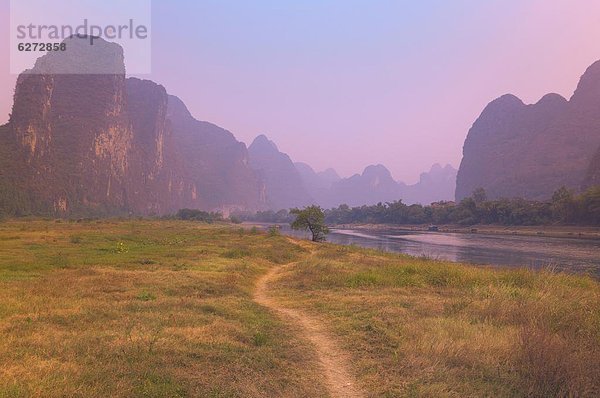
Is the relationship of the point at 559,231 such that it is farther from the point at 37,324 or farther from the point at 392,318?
the point at 37,324

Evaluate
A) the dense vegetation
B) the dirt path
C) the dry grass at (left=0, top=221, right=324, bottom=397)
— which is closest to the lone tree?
the dry grass at (left=0, top=221, right=324, bottom=397)

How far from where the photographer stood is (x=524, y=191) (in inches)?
6914

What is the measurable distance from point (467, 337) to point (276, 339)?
4441 millimetres

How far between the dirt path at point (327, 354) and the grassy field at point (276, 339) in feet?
0.64

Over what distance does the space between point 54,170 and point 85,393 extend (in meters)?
158

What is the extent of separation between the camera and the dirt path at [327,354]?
7.39 m

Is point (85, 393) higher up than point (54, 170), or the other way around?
point (54, 170)

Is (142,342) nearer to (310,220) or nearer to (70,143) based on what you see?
(310,220)

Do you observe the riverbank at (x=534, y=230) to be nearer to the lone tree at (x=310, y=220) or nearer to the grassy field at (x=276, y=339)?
the lone tree at (x=310, y=220)

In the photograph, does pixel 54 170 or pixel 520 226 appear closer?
pixel 520 226

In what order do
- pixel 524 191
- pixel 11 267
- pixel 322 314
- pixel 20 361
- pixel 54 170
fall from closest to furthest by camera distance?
1. pixel 20 361
2. pixel 322 314
3. pixel 11 267
4. pixel 54 170
5. pixel 524 191

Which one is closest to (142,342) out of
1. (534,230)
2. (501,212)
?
(534,230)

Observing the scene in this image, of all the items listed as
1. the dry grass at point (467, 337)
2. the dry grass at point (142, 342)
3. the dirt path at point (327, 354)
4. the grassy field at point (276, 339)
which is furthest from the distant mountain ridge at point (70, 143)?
the dry grass at point (467, 337)

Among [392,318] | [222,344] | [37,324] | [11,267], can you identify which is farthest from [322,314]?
[11,267]
